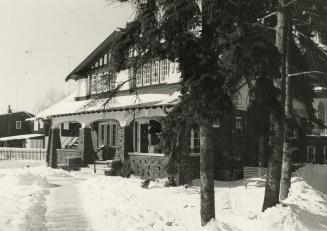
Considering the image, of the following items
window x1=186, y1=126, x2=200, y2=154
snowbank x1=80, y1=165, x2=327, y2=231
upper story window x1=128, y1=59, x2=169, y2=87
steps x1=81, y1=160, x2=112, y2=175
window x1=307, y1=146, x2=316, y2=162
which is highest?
upper story window x1=128, y1=59, x2=169, y2=87

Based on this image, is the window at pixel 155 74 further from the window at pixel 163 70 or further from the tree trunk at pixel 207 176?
the tree trunk at pixel 207 176

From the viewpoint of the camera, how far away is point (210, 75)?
970 centimetres

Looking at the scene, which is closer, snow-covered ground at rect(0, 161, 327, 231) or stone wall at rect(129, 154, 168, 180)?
snow-covered ground at rect(0, 161, 327, 231)

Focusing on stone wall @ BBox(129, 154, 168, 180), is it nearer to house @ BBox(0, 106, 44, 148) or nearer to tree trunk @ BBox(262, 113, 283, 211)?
tree trunk @ BBox(262, 113, 283, 211)

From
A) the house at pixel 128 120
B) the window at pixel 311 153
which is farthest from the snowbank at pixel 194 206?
the window at pixel 311 153

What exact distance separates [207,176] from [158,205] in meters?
4.14

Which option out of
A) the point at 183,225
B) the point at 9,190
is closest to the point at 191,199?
the point at 183,225

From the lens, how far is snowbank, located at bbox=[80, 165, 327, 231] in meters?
10.6

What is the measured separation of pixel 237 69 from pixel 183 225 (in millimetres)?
4271

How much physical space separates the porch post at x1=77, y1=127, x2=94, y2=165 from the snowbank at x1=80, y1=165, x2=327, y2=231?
20.3 ft

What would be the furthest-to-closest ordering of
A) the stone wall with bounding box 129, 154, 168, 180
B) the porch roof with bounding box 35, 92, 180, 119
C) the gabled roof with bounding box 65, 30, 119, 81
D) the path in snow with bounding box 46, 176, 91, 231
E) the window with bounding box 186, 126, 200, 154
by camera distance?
1. the gabled roof with bounding box 65, 30, 119, 81
2. the window with bounding box 186, 126, 200, 154
3. the stone wall with bounding box 129, 154, 168, 180
4. the porch roof with bounding box 35, 92, 180, 119
5. the path in snow with bounding box 46, 176, 91, 231

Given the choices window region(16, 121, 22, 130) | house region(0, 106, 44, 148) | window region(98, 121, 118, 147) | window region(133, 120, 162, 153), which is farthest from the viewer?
window region(16, 121, 22, 130)

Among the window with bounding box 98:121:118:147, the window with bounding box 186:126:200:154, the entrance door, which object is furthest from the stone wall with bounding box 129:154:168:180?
the window with bounding box 98:121:118:147

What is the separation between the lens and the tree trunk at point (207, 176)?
10.5 m
